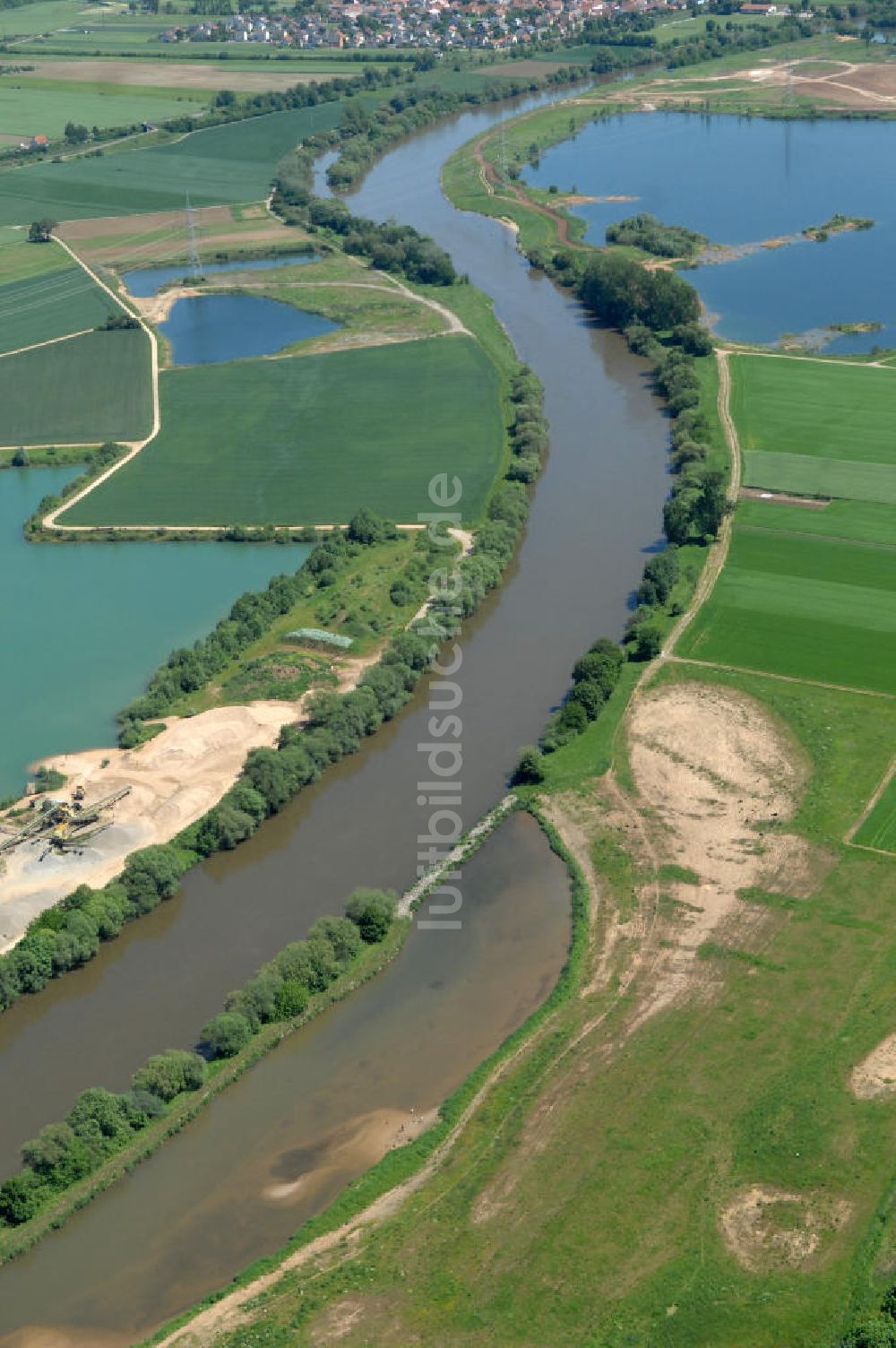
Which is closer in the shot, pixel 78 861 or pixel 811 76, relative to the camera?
pixel 78 861

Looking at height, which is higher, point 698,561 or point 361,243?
point 361,243

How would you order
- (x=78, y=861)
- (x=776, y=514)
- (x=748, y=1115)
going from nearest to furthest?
1. (x=748, y=1115)
2. (x=78, y=861)
3. (x=776, y=514)

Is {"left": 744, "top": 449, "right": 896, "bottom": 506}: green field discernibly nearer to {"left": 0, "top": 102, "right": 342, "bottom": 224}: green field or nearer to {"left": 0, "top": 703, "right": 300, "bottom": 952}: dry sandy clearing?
{"left": 0, "top": 703, "right": 300, "bottom": 952}: dry sandy clearing

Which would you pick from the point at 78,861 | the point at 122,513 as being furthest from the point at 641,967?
the point at 122,513

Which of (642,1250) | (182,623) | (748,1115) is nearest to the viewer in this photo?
(642,1250)

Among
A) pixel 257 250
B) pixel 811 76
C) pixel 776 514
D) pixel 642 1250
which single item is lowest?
pixel 642 1250

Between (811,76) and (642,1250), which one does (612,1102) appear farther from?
(811,76)
